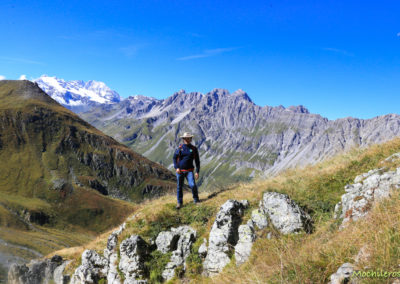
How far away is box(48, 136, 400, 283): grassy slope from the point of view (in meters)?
5.23

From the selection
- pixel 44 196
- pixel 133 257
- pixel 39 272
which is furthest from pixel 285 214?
pixel 44 196

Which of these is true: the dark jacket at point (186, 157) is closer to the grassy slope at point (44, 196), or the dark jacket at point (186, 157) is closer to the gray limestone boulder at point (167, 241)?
the gray limestone boulder at point (167, 241)

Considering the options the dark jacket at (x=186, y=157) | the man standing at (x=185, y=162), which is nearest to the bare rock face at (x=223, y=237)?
the man standing at (x=185, y=162)

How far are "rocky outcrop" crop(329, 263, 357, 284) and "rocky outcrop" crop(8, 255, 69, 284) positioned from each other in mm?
22174

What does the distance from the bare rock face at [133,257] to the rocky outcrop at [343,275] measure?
388 inches

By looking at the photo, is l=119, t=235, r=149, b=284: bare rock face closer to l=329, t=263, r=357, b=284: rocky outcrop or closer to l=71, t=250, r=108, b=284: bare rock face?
l=71, t=250, r=108, b=284: bare rock face

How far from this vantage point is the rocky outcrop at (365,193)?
8.12 metres

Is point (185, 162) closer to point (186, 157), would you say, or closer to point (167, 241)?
point (186, 157)

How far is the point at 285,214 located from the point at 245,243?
195 centimetres

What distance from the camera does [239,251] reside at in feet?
31.7

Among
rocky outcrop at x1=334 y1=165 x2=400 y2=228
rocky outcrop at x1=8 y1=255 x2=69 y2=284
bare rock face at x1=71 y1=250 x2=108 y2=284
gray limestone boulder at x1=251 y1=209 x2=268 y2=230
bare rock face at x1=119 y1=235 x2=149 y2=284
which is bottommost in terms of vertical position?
rocky outcrop at x1=8 y1=255 x2=69 y2=284

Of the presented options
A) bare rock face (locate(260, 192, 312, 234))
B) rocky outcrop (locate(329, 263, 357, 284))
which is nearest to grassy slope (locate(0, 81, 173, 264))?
bare rock face (locate(260, 192, 312, 234))

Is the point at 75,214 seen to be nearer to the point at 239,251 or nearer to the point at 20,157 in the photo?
the point at 20,157

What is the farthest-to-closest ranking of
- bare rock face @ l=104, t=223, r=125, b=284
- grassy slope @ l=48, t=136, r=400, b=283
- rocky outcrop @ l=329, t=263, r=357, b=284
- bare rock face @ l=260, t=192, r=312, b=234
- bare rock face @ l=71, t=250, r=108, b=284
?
bare rock face @ l=71, t=250, r=108, b=284 → bare rock face @ l=104, t=223, r=125, b=284 → bare rock face @ l=260, t=192, r=312, b=234 → grassy slope @ l=48, t=136, r=400, b=283 → rocky outcrop @ l=329, t=263, r=357, b=284
